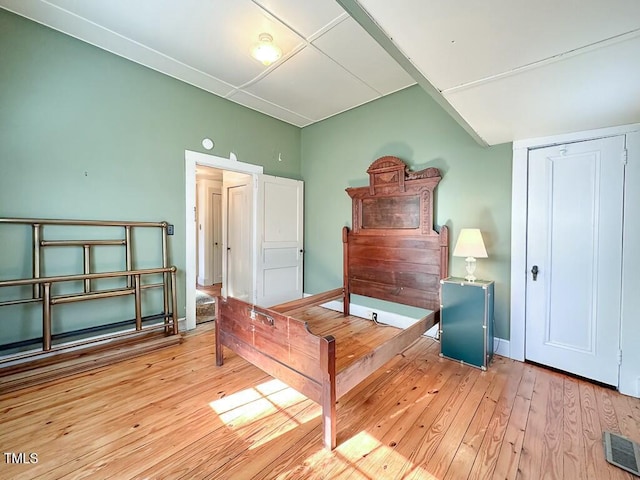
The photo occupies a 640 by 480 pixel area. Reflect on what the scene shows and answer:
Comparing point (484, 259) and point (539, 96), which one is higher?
point (539, 96)

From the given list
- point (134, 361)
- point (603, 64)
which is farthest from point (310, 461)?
point (603, 64)

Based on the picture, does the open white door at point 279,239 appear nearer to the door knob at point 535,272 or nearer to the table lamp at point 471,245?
the table lamp at point 471,245

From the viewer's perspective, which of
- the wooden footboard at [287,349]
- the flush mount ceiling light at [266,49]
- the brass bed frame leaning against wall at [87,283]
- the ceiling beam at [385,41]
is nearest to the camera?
the ceiling beam at [385,41]

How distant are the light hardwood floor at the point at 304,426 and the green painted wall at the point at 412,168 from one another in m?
0.86

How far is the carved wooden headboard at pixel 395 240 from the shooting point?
9.60 ft

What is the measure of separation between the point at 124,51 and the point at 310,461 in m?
3.77

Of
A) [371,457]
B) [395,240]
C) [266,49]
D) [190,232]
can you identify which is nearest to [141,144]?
[190,232]

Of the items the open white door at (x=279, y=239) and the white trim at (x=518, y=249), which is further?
the open white door at (x=279, y=239)

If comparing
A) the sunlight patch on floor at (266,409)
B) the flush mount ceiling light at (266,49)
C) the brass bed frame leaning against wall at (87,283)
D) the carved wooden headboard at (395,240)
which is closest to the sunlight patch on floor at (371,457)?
the sunlight patch on floor at (266,409)

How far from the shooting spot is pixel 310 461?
55.2 inches

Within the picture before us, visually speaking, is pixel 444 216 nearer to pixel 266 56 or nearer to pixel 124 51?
pixel 266 56

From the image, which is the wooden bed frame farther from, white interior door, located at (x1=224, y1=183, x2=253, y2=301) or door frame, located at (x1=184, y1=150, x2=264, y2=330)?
white interior door, located at (x1=224, y1=183, x2=253, y2=301)

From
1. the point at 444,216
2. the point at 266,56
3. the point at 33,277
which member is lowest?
the point at 33,277

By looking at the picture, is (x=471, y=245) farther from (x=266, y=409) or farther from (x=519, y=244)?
(x=266, y=409)
